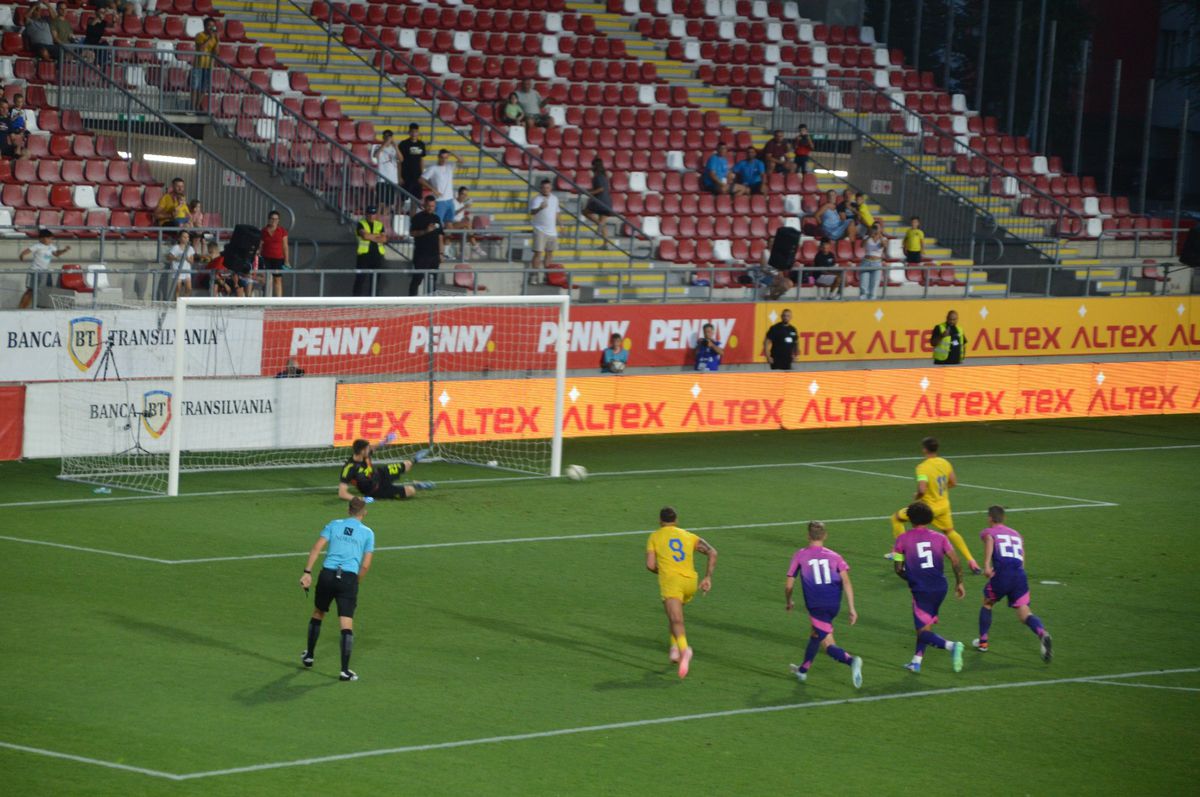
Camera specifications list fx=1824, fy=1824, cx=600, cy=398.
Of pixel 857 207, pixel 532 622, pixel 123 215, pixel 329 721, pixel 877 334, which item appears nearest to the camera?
pixel 329 721

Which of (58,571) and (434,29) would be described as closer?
(58,571)

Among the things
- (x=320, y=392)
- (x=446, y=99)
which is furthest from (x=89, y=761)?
(x=446, y=99)

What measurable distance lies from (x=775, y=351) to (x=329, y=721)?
19571 millimetres

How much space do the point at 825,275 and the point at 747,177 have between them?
3591mm

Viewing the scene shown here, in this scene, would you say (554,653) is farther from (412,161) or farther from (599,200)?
(599,200)

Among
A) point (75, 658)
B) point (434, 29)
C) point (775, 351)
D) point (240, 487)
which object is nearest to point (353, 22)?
point (434, 29)

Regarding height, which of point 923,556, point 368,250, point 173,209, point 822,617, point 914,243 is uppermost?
point 914,243

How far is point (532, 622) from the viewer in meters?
17.8

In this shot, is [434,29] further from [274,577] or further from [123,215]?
[274,577]

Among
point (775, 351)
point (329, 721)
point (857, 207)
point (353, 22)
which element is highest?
point (353, 22)

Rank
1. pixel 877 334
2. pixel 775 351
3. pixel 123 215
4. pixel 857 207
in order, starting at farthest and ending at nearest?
1. pixel 857 207
2. pixel 877 334
3. pixel 775 351
4. pixel 123 215

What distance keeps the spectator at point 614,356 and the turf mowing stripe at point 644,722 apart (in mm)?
15377

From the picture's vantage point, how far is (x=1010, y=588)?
17.0 metres

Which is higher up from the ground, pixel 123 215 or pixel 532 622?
pixel 123 215
